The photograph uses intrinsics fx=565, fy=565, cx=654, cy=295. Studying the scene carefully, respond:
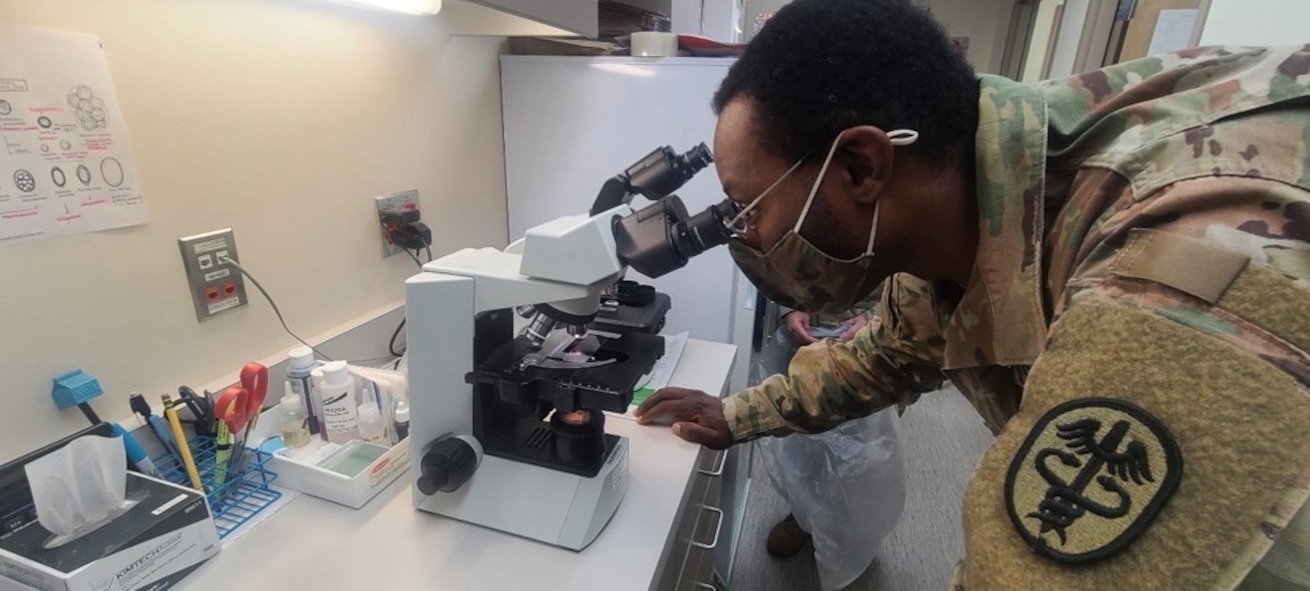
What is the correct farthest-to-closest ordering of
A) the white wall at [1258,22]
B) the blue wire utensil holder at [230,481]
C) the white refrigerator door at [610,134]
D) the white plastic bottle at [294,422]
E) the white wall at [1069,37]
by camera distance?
the white wall at [1069,37] < the white refrigerator door at [610,134] < the white wall at [1258,22] < the white plastic bottle at [294,422] < the blue wire utensil holder at [230,481]

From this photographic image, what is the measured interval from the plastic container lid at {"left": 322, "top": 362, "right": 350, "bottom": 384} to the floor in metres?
1.33

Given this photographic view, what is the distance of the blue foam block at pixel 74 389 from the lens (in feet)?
2.41

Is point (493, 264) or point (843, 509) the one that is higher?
point (493, 264)

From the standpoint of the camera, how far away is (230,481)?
79cm

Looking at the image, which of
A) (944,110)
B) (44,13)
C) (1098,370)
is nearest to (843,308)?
(944,110)

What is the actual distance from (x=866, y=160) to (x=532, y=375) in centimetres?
49

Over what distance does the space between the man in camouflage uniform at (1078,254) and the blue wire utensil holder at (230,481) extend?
754mm

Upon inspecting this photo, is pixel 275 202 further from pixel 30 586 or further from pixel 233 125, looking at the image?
pixel 30 586

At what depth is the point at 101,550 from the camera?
23.1 inches

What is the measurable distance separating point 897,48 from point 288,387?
3.30 feet

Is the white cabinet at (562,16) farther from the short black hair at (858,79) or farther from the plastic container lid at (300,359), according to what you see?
the plastic container lid at (300,359)

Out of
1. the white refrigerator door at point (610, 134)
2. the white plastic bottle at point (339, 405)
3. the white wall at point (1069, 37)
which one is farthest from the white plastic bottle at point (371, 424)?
the white wall at point (1069, 37)

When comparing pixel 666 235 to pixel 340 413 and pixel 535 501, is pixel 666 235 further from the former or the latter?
pixel 340 413

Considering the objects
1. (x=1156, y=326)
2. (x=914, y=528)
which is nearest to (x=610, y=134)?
(x=1156, y=326)
